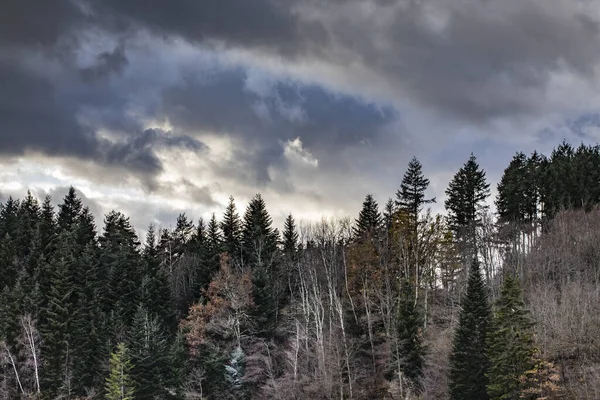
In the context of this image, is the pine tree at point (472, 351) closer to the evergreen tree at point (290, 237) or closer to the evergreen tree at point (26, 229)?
the evergreen tree at point (290, 237)

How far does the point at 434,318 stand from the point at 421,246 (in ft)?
31.9

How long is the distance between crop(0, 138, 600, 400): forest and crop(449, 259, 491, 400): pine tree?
13 cm

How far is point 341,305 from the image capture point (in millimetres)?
68875

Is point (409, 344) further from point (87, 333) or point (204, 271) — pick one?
point (87, 333)

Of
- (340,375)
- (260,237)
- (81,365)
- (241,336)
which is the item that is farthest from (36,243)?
(340,375)

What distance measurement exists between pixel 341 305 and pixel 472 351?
2202 centimetres

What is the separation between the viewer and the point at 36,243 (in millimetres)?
100812

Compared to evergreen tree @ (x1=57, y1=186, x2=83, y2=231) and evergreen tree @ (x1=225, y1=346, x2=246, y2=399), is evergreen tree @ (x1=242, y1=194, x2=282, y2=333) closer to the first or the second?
evergreen tree @ (x1=225, y1=346, x2=246, y2=399)

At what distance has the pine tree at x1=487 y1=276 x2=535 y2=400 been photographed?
42.4 m

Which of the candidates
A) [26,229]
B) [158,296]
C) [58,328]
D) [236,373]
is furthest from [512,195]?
[26,229]

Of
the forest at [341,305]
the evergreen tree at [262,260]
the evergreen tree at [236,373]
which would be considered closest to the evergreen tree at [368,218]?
the forest at [341,305]

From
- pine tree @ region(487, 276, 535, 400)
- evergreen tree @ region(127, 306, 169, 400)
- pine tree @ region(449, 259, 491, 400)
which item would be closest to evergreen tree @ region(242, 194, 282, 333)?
evergreen tree @ region(127, 306, 169, 400)

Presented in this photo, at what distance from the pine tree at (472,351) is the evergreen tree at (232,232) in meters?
51.7

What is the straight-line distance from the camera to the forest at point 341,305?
163ft
